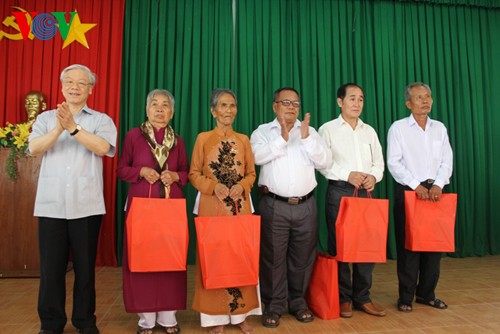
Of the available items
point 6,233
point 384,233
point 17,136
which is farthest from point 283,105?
point 6,233

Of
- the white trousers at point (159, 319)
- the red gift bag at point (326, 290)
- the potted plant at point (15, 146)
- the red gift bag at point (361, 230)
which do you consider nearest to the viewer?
the white trousers at point (159, 319)

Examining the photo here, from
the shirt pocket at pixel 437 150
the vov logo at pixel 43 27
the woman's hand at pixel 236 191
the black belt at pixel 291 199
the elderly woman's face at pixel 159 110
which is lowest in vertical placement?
the black belt at pixel 291 199

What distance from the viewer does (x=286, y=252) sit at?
2.39m

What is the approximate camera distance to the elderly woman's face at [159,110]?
2.18 meters

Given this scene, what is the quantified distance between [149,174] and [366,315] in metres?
1.66

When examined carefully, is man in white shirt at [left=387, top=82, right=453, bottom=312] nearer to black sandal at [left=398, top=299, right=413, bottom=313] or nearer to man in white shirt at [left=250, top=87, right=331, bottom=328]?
black sandal at [left=398, top=299, right=413, bottom=313]

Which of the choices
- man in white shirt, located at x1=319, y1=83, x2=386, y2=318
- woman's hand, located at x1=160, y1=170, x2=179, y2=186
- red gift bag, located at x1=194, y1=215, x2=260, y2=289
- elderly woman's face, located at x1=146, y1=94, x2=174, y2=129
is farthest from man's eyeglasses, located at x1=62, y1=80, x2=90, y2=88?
man in white shirt, located at x1=319, y1=83, x2=386, y2=318

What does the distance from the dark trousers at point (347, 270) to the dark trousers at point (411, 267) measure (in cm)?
26

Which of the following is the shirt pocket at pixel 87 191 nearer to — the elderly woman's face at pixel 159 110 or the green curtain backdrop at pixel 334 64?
the elderly woman's face at pixel 159 110

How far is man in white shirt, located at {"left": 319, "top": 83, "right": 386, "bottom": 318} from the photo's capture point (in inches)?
96.1

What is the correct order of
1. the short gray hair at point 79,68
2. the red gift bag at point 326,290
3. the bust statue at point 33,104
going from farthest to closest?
the bust statue at point 33,104, the red gift bag at point 326,290, the short gray hair at point 79,68

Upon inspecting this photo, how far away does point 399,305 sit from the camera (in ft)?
8.33

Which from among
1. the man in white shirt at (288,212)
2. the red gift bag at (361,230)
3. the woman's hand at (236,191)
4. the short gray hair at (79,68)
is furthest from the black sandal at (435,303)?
the short gray hair at (79,68)

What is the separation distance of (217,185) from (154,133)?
49cm
